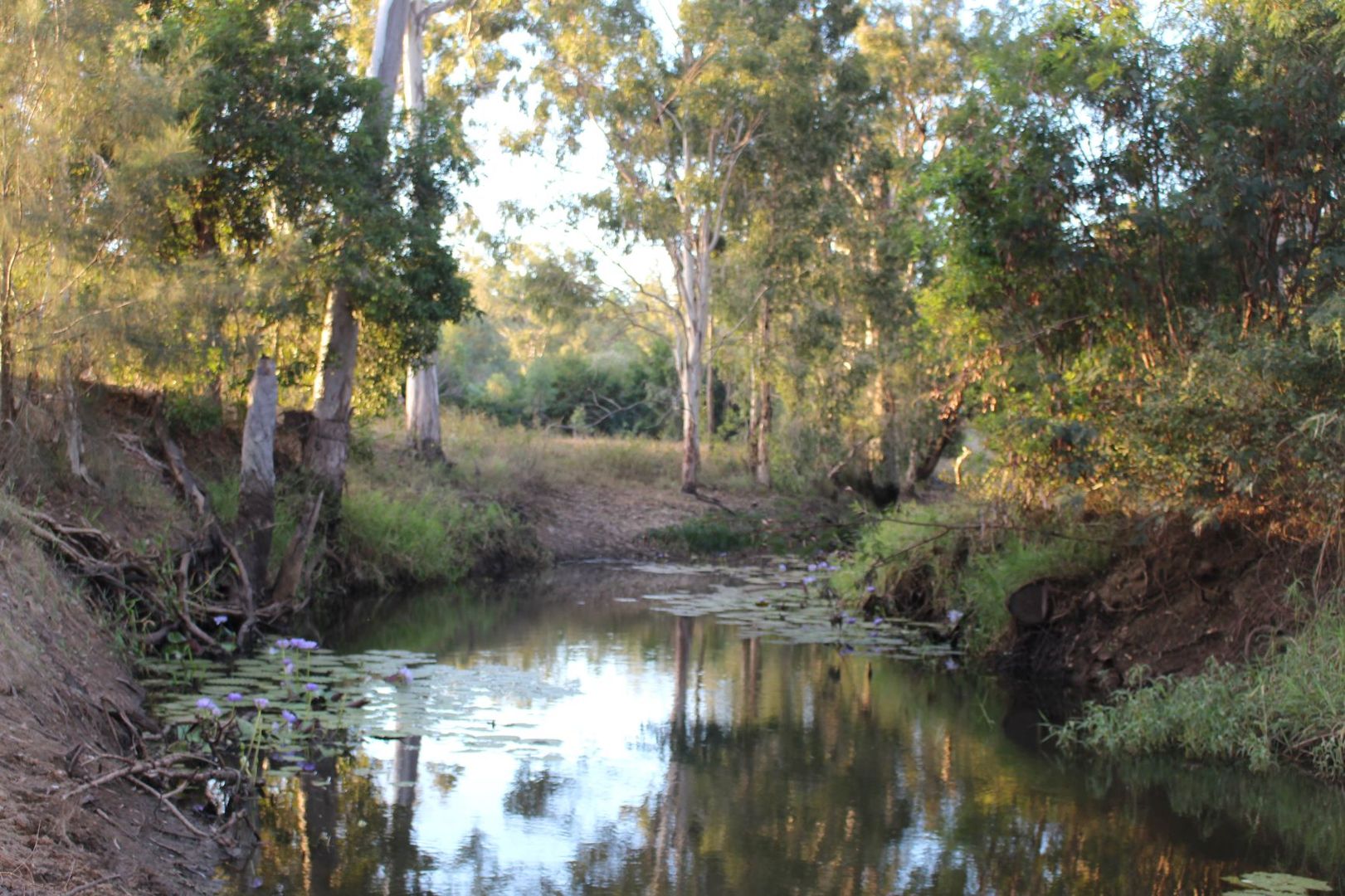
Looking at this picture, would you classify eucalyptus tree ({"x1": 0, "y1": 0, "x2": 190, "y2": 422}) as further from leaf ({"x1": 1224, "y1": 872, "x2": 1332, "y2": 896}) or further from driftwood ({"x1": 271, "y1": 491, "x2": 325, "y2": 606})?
leaf ({"x1": 1224, "y1": 872, "x2": 1332, "y2": 896})

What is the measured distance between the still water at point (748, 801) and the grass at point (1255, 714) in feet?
0.70

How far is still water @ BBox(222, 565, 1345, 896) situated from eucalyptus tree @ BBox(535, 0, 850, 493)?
54.0 feet

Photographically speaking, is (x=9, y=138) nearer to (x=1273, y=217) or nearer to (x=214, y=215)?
(x=214, y=215)

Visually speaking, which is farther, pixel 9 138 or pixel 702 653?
pixel 702 653

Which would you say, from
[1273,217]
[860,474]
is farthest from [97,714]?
[860,474]

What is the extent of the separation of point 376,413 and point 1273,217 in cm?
1173

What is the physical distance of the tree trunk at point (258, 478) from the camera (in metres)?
13.0

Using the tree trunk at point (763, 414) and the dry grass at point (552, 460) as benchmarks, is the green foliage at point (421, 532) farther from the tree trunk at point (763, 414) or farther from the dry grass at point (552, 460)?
the tree trunk at point (763, 414)

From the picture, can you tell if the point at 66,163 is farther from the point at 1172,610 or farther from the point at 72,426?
the point at 1172,610

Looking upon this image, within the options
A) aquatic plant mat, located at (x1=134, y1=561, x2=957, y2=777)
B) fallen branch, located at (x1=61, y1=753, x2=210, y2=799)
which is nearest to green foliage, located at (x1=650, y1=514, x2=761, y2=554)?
aquatic plant mat, located at (x1=134, y1=561, x2=957, y2=777)

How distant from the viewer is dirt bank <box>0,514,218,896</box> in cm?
517

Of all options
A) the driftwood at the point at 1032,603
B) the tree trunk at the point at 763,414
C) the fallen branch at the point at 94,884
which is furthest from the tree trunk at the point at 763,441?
the fallen branch at the point at 94,884

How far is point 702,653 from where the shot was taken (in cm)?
1338

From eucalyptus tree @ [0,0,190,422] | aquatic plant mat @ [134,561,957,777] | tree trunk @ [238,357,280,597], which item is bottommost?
aquatic plant mat @ [134,561,957,777]
